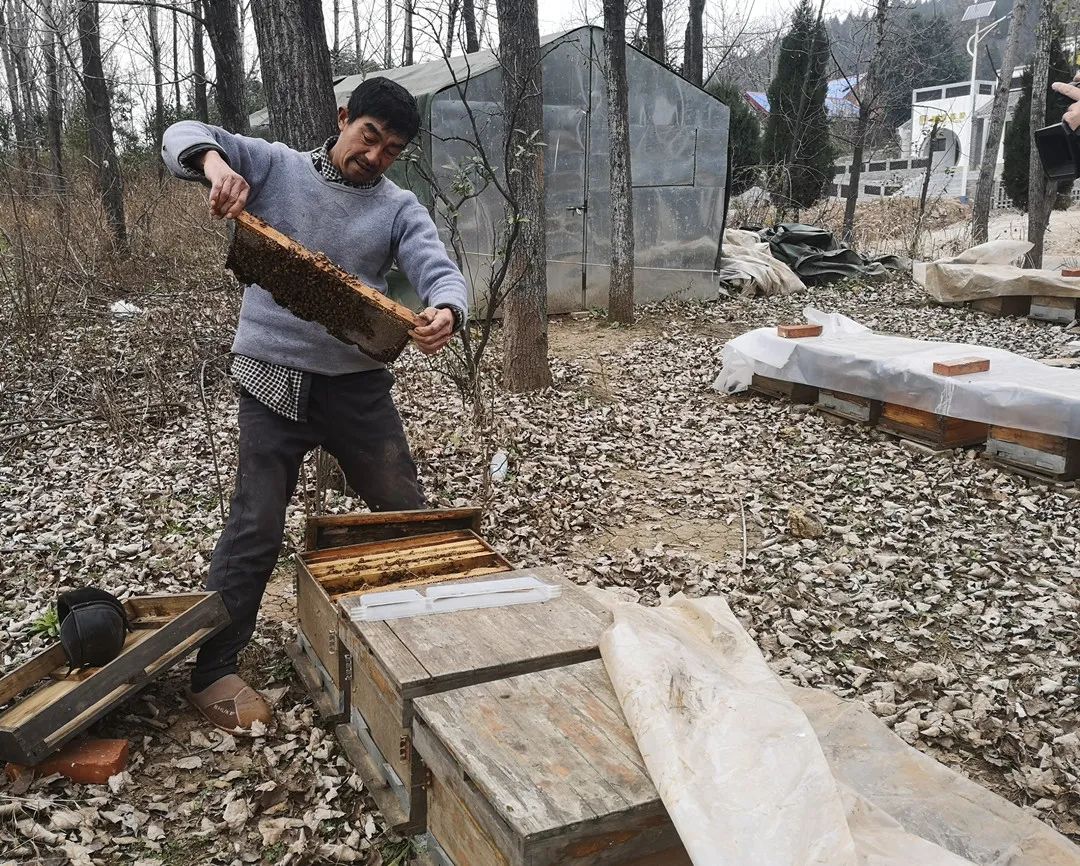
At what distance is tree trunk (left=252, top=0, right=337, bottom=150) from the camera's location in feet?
15.9

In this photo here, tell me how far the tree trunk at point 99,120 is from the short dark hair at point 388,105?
919 centimetres

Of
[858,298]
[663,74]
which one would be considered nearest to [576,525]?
[663,74]

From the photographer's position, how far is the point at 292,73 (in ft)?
15.9

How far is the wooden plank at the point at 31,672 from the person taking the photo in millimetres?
2953

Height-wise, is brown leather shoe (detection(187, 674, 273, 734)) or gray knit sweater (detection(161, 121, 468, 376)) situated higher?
gray knit sweater (detection(161, 121, 468, 376))

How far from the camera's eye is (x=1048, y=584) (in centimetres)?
452

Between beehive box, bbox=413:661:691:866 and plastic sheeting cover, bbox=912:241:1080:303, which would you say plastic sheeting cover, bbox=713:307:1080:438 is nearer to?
plastic sheeting cover, bbox=912:241:1080:303

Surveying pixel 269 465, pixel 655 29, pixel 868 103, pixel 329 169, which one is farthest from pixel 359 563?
pixel 868 103

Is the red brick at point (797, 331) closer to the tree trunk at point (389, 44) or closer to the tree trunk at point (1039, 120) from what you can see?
the tree trunk at point (1039, 120)

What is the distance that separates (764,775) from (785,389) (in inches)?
244

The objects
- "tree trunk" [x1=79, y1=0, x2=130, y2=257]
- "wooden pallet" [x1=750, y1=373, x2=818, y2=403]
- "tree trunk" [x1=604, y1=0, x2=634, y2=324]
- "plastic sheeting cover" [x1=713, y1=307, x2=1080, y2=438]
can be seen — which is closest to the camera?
"plastic sheeting cover" [x1=713, y1=307, x2=1080, y2=438]

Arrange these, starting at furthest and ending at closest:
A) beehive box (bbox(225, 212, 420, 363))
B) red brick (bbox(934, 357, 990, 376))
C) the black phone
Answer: red brick (bbox(934, 357, 990, 376)) → the black phone → beehive box (bbox(225, 212, 420, 363))

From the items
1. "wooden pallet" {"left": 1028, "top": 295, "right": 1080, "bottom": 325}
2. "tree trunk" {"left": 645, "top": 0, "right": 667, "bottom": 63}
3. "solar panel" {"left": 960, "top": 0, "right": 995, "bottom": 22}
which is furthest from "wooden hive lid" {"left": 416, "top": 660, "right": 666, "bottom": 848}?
"solar panel" {"left": 960, "top": 0, "right": 995, "bottom": 22}

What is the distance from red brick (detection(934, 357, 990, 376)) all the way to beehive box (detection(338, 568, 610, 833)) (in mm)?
4459
